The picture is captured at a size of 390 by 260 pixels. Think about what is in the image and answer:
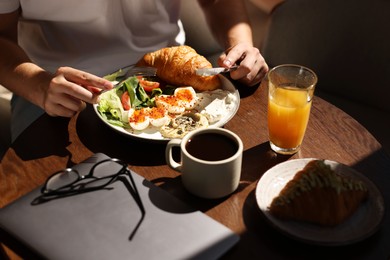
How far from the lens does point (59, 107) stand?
1191 millimetres

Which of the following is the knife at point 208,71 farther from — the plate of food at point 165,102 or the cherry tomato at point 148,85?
the cherry tomato at point 148,85

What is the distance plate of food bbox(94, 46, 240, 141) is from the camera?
1.19 m

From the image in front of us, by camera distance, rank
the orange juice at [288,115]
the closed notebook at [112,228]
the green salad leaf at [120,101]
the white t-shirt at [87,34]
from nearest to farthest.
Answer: the closed notebook at [112,228] → the orange juice at [288,115] → the green salad leaf at [120,101] → the white t-shirt at [87,34]

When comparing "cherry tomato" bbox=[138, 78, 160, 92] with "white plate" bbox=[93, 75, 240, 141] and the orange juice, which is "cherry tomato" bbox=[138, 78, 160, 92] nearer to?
"white plate" bbox=[93, 75, 240, 141]

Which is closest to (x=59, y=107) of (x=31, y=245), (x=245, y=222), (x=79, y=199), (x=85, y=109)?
(x=85, y=109)

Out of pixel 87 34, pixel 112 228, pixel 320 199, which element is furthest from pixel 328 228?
pixel 87 34

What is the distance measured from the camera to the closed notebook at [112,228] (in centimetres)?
83

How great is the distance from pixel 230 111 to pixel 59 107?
45 cm

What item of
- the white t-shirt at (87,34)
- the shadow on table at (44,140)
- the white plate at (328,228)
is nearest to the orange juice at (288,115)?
the white plate at (328,228)

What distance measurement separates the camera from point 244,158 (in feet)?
3.70

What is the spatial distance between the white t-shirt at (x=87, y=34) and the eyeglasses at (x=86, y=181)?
0.55 meters

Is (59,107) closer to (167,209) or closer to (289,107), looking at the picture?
(167,209)

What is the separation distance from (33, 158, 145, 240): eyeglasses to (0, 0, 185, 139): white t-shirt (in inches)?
21.7

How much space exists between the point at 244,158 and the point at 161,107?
280 millimetres
